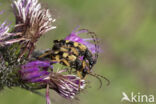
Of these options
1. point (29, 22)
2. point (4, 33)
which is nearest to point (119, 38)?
point (29, 22)

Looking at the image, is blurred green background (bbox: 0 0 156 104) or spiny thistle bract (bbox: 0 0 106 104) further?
blurred green background (bbox: 0 0 156 104)

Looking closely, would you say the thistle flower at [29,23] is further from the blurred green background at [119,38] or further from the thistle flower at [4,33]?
the blurred green background at [119,38]

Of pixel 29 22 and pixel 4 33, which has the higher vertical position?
pixel 29 22

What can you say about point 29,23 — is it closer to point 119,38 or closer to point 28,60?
point 28,60

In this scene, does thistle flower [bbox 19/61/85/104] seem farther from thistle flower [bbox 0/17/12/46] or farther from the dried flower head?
thistle flower [bbox 0/17/12/46]

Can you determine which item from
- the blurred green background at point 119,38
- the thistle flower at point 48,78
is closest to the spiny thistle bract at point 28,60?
the thistle flower at point 48,78

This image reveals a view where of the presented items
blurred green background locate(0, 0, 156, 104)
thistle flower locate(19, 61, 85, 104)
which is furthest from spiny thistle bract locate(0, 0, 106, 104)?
blurred green background locate(0, 0, 156, 104)

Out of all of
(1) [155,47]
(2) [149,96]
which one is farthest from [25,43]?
(1) [155,47]
